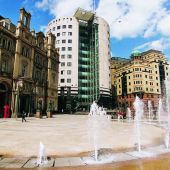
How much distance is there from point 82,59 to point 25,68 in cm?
4317

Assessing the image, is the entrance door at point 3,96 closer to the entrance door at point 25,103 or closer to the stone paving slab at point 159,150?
the entrance door at point 25,103

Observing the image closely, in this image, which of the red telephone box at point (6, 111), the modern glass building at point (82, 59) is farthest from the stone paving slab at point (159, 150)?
the modern glass building at point (82, 59)

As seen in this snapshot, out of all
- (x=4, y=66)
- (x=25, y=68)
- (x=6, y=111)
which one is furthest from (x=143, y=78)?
(x=6, y=111)

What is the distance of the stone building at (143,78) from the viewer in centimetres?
9125

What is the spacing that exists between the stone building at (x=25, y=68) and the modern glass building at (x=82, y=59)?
19.6 metres

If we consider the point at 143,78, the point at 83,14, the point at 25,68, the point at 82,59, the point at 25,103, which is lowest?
A: the point at 25,103

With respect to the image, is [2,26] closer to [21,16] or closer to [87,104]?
[21,16]

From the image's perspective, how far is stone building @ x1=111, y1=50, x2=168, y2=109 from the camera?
91250 millimetres

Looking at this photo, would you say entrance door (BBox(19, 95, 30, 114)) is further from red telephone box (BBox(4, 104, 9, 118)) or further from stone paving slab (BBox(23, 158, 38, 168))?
stone paving slab (BBox(23, 158, 38, 168))

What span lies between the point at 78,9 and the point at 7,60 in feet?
182

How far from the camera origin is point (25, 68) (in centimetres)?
4834

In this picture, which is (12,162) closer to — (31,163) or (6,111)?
(31,163)

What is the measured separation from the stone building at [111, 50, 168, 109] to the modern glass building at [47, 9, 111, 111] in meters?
12.7

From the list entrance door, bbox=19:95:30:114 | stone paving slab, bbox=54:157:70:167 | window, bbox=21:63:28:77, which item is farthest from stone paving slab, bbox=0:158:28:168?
window, bbox=21:63:28:77
